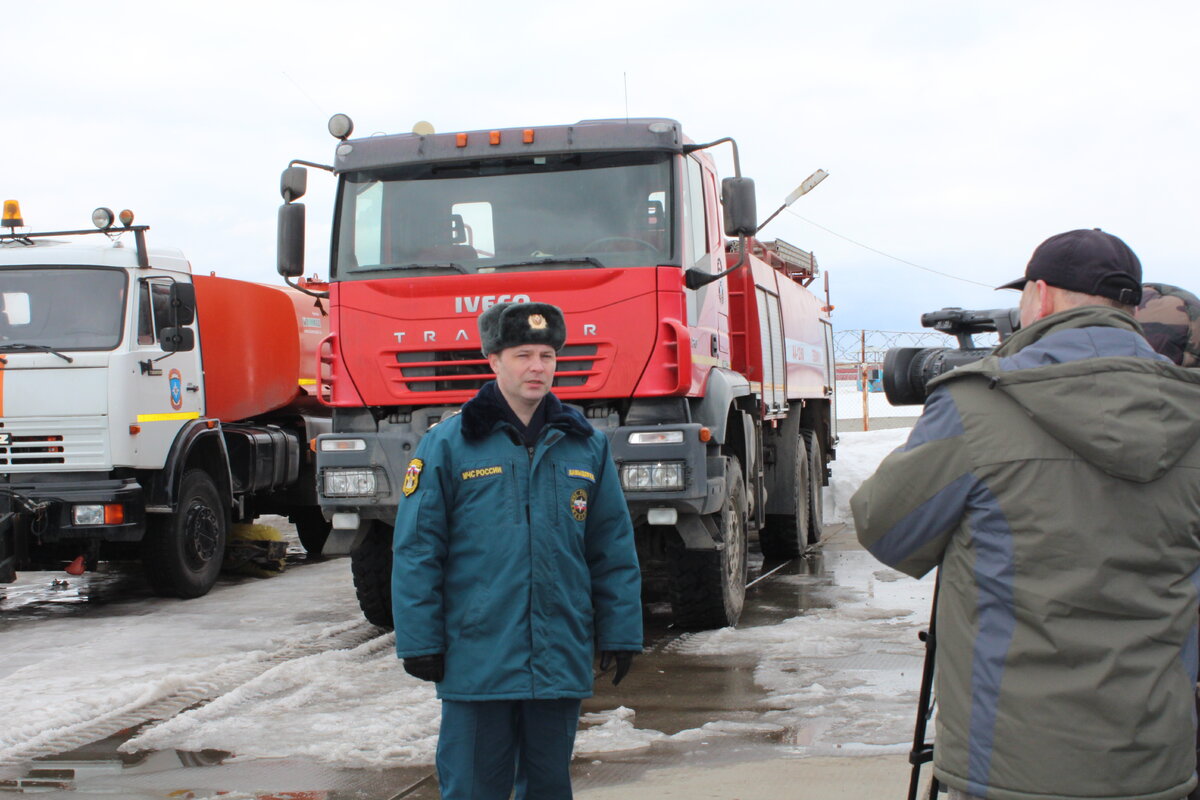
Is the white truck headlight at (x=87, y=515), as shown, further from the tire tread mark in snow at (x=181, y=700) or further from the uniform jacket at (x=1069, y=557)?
the uniform jacket at (x=1069, y=557)

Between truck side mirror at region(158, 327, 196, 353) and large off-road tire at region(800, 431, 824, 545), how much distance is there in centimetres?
600

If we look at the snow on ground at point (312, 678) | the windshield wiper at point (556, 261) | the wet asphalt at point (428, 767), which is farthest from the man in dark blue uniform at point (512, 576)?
the windshield wiper at point (556, 261)

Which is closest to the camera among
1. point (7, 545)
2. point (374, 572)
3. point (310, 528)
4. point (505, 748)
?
point (505, 748)

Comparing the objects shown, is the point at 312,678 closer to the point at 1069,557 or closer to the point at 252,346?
the point at 1069,557

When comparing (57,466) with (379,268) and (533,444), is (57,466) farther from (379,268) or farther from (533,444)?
(533,444)

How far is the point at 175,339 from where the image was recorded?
9.57 metres

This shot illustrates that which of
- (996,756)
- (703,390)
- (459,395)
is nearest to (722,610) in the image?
(703,390)

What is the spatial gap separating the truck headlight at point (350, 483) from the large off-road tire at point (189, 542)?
9.69 ft

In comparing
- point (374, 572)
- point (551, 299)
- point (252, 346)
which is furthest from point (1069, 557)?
point (252, 346)

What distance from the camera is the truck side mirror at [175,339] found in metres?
9.55

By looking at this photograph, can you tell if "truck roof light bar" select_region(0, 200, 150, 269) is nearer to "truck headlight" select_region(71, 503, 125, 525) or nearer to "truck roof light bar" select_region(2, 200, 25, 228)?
"truck roof light bar" select_region(2, 200, 25, 228)

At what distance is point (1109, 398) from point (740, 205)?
525 cm

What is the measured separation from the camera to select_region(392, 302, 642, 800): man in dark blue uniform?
11.0 ft

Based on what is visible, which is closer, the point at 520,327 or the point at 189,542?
the point at 520,327
